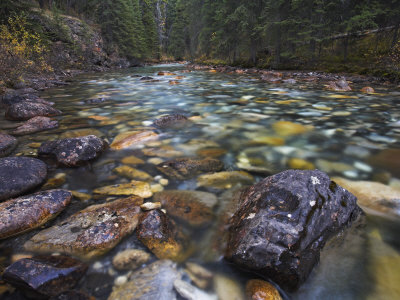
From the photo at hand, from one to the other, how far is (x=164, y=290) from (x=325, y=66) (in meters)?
16.9

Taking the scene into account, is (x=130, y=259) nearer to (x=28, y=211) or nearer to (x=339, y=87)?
(x=28, y=211)

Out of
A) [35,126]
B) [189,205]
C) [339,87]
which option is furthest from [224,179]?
[339,87]

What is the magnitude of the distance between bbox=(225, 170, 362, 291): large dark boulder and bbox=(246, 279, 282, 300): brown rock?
0.17 feet

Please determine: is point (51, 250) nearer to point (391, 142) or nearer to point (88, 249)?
point (88, 249)

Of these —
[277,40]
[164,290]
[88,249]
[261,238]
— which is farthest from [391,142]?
[277,40]

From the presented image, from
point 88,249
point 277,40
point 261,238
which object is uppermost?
point 277,40

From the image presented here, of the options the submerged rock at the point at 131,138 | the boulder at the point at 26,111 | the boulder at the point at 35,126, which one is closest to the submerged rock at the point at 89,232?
the submerged rock at the point at 131,138

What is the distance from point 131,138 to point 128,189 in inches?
56.4

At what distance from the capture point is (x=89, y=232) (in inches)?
63.4

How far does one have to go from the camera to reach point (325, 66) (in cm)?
1468

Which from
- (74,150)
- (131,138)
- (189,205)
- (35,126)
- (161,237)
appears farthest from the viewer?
(35,126)

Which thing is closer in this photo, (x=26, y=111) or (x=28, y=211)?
(x=28, y=211)

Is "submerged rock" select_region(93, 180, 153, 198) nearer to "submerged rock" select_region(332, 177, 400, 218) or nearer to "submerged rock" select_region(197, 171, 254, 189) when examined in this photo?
"submerged rock" select_region(197, 171, 254, 189)

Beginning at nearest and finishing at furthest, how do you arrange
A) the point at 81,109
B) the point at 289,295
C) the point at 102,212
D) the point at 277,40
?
the point at 289,295, the point at 102,212, the point at 81,109, the point at 277,40
